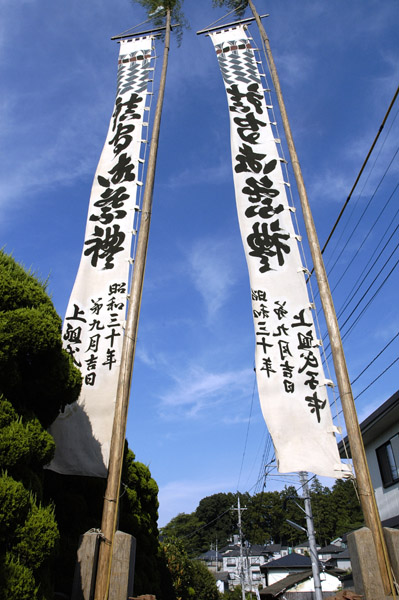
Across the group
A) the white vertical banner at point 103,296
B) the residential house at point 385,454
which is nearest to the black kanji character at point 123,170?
the white vertical banner at point 103,296

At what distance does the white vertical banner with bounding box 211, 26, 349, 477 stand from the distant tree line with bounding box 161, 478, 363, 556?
206 feet

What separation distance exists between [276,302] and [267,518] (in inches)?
3413

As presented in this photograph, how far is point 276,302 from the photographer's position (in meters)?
6.15

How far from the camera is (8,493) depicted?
12.0ft

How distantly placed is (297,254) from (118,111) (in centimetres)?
474

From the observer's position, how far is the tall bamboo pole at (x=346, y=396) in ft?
13.4

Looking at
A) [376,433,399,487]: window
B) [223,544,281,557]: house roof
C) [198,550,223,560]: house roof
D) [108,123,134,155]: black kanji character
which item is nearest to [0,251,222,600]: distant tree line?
[108,123,134,155]: black kanji character

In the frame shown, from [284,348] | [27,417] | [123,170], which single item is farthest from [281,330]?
[123,170]

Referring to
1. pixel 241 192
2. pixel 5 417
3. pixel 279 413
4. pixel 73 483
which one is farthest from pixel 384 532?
pixel 241 192

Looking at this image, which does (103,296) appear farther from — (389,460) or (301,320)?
(389,460)

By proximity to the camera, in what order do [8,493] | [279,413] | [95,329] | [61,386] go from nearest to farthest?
[8,493], [61,386], [279,413], [95,329]

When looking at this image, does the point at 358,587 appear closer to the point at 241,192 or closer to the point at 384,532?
the point at 384,532

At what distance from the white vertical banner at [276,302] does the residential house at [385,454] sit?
6.31 m

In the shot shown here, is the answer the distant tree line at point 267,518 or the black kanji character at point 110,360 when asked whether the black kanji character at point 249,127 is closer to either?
the black kanji character at point 110,360
